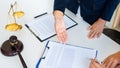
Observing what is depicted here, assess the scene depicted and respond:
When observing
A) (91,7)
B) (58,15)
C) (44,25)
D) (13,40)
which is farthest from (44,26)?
(91,7)

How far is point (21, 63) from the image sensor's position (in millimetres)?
1009

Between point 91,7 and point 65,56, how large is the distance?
20.8 inches

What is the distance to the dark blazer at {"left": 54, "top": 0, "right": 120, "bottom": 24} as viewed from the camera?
1256 mm

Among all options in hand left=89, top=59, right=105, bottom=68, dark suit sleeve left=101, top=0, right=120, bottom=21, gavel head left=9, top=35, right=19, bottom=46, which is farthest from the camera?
dark suit sleeve left=101, top=0, right=120, bottom=21

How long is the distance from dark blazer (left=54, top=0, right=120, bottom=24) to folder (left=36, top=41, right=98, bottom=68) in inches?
11.8

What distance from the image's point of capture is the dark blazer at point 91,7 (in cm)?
126

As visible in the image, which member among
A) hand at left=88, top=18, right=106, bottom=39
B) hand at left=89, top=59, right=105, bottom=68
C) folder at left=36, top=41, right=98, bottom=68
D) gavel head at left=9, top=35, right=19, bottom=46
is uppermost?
gavel head at left=9, top=35, right=19, bottom=46

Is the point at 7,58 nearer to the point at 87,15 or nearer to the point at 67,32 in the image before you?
the point at 67,32

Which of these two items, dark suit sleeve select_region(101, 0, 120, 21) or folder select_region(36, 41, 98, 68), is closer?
folder select_region(36, 41, 98, 68)

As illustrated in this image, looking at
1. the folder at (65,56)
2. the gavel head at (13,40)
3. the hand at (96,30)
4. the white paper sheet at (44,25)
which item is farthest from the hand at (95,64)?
the gavel head at (13,40)

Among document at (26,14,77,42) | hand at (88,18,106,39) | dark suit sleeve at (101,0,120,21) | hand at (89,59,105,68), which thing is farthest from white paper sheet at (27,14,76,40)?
hand at (89,59,105,68)

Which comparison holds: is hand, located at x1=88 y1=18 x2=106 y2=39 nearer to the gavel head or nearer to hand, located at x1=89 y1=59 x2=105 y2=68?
hand, located at x1=89 y1=59 x2=105 y2=68

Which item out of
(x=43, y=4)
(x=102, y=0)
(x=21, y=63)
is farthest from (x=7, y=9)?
(x=102, y=0)

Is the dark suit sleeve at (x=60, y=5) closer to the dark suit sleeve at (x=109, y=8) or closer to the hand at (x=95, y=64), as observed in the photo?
the dark suit sleeve at (x=109, y=8)
